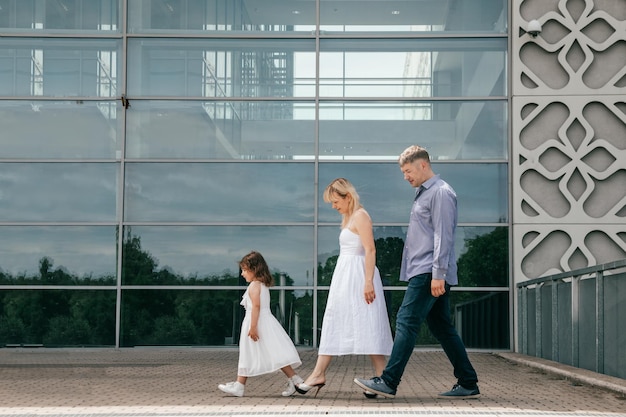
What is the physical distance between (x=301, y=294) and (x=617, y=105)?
5.63m

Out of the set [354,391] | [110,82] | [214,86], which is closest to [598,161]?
[214,86]

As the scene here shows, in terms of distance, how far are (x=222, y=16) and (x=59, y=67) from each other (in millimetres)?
2758

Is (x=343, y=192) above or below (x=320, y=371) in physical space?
above

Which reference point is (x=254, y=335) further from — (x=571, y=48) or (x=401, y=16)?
(x=401, y=16)

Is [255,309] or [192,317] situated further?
[192,317]

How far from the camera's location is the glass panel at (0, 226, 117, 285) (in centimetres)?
1825

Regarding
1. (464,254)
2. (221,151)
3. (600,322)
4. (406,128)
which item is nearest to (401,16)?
(406,128)

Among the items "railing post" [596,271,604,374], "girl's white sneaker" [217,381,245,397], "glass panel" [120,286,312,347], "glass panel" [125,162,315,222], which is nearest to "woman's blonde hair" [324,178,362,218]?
"girl's white sneaker" [217,381,245,397]

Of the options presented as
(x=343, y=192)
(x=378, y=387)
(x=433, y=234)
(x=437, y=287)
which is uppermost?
(x=343, y=192)

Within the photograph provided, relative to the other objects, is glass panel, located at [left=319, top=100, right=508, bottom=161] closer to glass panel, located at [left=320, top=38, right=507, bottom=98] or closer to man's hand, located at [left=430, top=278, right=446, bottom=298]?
glass panel, located at [left=320, top=38, right=507, bottom=98]

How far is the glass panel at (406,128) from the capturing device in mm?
18172

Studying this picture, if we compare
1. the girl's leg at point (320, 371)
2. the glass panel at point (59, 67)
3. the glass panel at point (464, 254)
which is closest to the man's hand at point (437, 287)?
the girl's leg at point (320, 371)

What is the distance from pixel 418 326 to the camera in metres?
8.54

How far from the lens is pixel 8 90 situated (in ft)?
61.4
